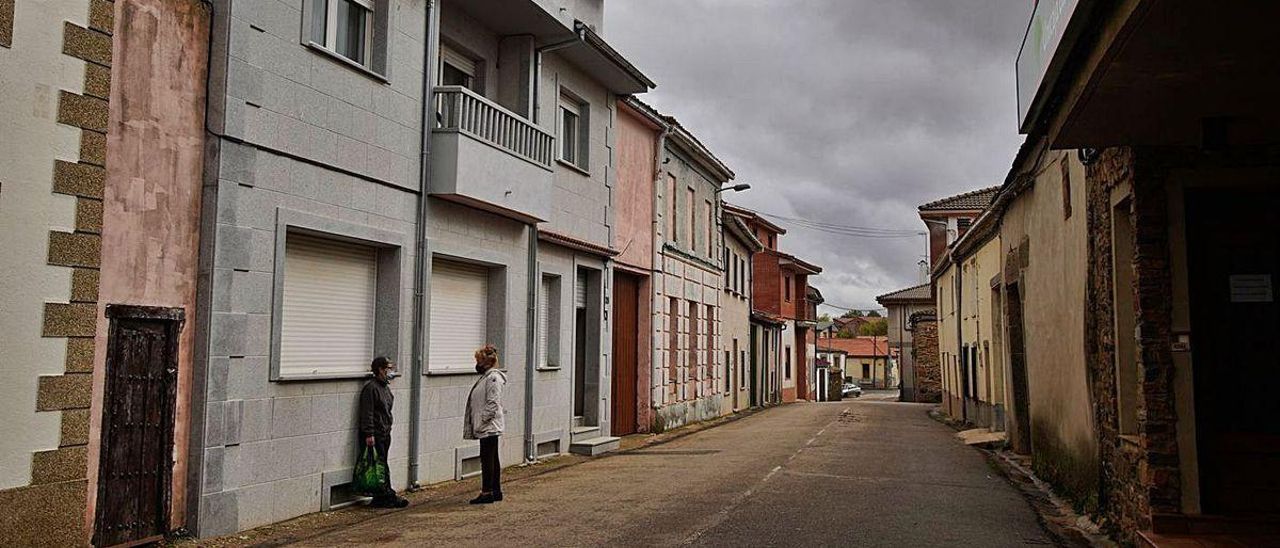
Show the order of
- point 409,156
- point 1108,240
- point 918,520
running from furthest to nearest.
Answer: point 409,156, point 918,520, point 1108,240

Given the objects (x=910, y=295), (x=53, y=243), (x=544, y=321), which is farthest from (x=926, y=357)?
(x=53, y=243)

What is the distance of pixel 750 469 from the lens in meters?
14.4

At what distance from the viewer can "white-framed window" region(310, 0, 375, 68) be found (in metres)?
10.9

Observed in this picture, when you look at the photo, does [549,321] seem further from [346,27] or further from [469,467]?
[346,27]

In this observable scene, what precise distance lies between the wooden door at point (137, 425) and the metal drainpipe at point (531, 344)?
691cm

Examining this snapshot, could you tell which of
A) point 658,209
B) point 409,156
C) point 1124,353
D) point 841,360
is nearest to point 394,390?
point 409,156

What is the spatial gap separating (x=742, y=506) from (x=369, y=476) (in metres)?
3.90

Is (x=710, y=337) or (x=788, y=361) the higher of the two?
(x=710, y=337)

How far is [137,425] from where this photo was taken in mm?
8336

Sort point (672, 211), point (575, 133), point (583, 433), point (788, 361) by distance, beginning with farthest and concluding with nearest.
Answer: point (788, 361) < point (672, 211) < point (575, 133) < point (583, 433)

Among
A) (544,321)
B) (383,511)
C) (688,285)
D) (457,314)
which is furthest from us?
(688,285)

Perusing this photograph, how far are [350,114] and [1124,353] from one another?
7.98 metres

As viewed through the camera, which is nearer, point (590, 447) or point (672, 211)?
point (590, 447)

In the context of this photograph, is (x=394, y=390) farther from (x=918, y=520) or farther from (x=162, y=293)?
(x=918, y=520)
